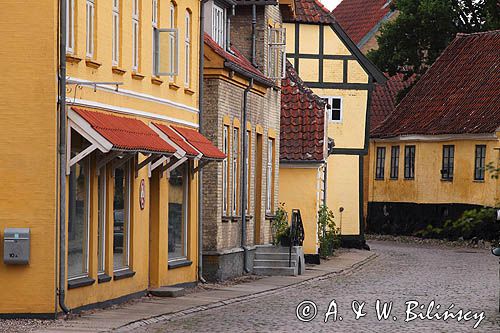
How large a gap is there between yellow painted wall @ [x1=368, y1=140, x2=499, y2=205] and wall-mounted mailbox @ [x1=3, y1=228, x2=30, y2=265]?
32.8 meters

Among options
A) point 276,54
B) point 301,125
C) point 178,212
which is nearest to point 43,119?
point 178,212

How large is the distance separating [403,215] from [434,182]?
250cm

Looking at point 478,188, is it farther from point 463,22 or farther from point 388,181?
point 463,22

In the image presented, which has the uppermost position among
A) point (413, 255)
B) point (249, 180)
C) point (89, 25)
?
point (89, 25)

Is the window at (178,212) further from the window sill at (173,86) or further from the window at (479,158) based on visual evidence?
the window at (479,158)

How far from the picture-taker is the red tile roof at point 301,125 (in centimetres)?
3734

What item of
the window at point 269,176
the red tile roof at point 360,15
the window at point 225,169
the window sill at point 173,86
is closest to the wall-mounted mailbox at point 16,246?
the window sill at point 173,86

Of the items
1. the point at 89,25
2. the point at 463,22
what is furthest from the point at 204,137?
the point at 463,22

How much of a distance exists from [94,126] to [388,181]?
40536 mm

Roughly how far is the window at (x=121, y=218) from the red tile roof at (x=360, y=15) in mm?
50229

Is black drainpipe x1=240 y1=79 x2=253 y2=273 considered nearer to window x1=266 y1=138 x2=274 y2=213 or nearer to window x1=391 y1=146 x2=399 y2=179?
window x1=266 y1=138 x2=274 y2=213

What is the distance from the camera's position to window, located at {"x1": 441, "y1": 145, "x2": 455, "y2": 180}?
54.8 meters

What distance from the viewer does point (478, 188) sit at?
172 ft

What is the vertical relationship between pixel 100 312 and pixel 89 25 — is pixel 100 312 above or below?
below
